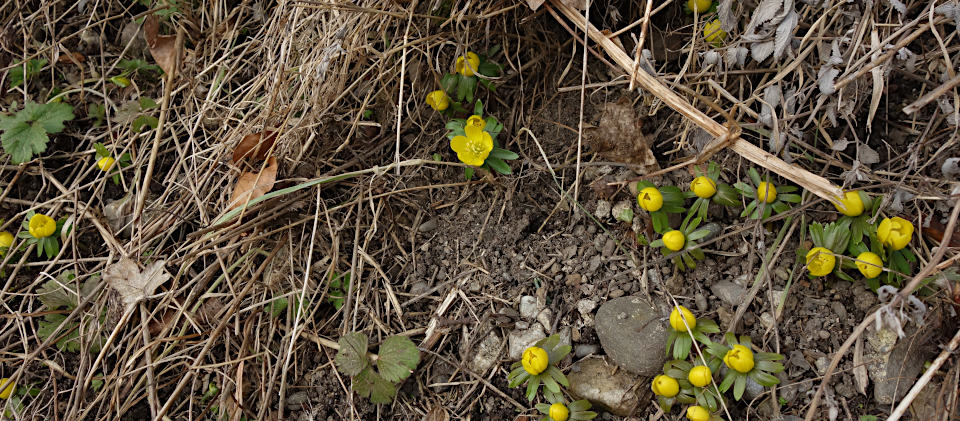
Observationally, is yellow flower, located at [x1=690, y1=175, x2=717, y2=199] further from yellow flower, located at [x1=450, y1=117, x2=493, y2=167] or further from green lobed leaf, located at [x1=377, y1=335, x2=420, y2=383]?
green lobed leaf, located at [x1=377, y1=335, x2=420, y2=383]

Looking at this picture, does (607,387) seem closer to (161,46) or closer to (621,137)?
(621,137)

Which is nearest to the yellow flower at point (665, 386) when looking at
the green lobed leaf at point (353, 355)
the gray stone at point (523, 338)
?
the gray stone at point (523, 338)

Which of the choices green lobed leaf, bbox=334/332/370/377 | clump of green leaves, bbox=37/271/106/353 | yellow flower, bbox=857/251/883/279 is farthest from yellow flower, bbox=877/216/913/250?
clump of green leaves, bbox=37/271/106/353

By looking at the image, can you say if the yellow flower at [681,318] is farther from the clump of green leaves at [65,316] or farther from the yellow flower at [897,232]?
the clump of green leaves at [65,316]

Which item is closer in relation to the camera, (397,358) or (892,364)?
(892,364)

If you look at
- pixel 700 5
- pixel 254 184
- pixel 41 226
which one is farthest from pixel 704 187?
pixel 41 226

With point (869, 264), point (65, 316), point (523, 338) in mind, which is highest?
point (869, 264)

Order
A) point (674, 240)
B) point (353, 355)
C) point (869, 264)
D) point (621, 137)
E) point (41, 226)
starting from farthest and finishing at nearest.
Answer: point (41, 226), point (621, 137), point (353, 355), point (674, 240), point (869, 264)
